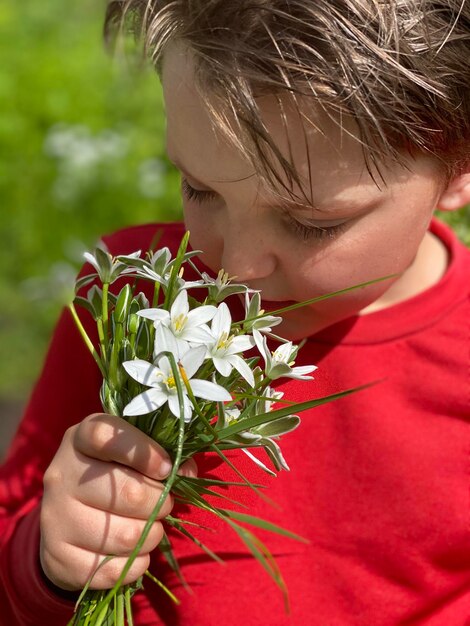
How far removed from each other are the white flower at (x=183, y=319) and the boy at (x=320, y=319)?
5.2 inches

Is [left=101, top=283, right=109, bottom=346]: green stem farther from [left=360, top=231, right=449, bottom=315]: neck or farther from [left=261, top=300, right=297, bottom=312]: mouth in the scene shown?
[left=360, top=231, right=449, bottom=315]: neck

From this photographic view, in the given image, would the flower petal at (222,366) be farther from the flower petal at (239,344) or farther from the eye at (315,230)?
the eye at (315,230)

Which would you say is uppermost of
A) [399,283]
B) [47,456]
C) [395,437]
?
[399,283]

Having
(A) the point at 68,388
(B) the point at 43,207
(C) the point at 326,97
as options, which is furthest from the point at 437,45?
(B) the point at 43,207

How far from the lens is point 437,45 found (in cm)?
104

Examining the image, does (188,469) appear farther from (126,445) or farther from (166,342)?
(166,342)

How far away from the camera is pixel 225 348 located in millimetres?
981

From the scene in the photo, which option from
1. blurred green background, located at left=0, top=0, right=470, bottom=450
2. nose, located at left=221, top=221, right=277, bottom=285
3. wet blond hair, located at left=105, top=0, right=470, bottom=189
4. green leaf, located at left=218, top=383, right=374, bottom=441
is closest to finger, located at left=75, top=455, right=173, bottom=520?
green leaf, located at left=218, top=383, right=374, bottom=441

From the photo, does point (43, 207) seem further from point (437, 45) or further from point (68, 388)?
point (437, 45)

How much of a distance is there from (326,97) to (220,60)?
0.42 ft

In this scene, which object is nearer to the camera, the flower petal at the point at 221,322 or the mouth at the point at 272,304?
the flower petal at the point at 221,322

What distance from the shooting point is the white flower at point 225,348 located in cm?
97

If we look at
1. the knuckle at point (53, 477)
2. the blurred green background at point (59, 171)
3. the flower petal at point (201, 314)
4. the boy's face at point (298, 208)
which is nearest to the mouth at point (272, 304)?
the boy's face at point (298, 208)

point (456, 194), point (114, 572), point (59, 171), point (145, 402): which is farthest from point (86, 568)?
point (59, 171)
